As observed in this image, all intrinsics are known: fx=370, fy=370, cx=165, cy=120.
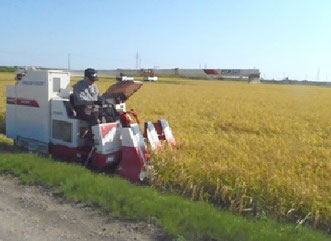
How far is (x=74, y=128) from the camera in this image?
24.8ft

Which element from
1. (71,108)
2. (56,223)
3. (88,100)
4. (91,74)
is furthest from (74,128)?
(56,223)

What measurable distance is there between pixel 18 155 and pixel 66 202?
304cm

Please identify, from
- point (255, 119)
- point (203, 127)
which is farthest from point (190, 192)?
point (255, 119)

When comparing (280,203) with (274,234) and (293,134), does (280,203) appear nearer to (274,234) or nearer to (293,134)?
(274,234)

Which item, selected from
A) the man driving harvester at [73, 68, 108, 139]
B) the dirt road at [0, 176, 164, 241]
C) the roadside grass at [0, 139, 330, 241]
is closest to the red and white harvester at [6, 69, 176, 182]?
the man driving harvester at [73, 68, 108, 139]

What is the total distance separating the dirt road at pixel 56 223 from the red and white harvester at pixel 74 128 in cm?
165

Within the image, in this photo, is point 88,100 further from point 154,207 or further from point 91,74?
point 154,207

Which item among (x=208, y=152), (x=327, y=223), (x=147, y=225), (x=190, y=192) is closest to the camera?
(x=147, y=225)

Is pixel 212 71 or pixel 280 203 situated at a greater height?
pixel 212 71

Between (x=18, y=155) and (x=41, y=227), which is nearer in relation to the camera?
(x=41, y=227)

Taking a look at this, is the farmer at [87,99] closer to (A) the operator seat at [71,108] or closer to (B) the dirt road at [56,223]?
(A) the operator seat at [71,108]

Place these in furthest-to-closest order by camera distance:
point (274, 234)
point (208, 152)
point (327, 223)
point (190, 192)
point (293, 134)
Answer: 1. point (293, 134)
2. point (208, 152)
3. point (190, 192)
4. point (327, 223)
5. point (274, 234)

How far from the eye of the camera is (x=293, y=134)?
11648 millimetres

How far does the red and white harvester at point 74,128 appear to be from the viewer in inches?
269
